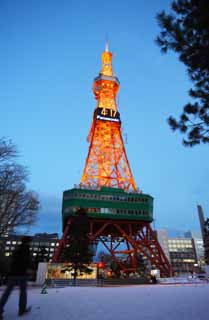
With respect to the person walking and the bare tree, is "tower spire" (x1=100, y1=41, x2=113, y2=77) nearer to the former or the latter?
the bare tree

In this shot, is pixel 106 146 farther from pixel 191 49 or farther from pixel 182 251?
pixel 182 251

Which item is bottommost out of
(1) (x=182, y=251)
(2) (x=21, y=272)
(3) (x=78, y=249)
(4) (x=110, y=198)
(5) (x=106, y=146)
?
(2) (x=21, y=272)

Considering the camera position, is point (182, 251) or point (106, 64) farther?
point (182, 251)

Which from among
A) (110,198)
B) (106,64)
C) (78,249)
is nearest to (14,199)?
(78,249)

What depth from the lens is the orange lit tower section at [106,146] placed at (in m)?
59.1

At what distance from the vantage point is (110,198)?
5519 cm

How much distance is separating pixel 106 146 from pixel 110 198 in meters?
14.2

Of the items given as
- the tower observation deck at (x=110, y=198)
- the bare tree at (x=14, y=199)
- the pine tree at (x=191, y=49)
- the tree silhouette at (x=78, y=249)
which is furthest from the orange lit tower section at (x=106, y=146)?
the pine tree at (x=191, y=49)

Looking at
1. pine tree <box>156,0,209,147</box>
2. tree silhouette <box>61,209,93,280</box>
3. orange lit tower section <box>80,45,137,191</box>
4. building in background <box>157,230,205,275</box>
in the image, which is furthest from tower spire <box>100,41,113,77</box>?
building in background <box>157,230,205,275</box>

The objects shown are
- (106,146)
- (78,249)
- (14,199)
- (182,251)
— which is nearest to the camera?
(14,199)

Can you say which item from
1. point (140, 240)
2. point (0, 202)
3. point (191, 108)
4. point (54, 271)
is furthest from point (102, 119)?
point (191, 108)

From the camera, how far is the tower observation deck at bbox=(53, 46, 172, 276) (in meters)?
52.6

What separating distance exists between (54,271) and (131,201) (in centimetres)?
2487

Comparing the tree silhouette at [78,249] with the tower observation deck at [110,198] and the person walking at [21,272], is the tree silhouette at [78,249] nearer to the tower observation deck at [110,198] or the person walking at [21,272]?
the tower observation deck at [110,198]
